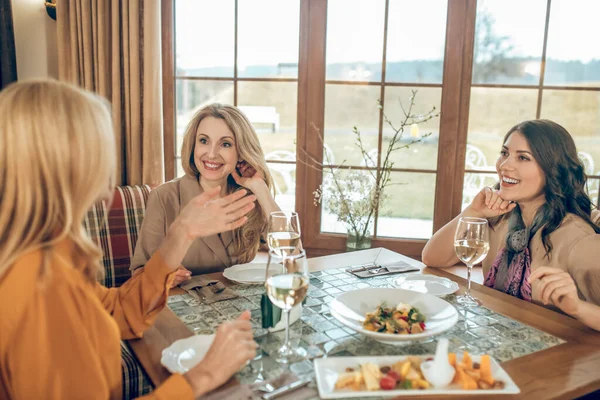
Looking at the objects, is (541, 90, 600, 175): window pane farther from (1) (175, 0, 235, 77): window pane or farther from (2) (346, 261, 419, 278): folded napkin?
(1) (175, 0, 235, 77): window pane

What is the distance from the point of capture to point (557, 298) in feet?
4.17

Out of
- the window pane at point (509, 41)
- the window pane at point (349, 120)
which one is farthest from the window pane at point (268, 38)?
the window pane at point (509, 41)

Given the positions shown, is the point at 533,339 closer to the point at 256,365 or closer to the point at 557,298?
the point at 557,298

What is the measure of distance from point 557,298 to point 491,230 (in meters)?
0.72

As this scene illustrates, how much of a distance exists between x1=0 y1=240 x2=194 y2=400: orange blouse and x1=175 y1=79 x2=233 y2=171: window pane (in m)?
2.39

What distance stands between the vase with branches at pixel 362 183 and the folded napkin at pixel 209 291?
151 cm

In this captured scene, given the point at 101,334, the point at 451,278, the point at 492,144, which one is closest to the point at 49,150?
the point at 101,334

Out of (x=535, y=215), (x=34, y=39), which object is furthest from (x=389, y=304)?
(x=34, y=39)

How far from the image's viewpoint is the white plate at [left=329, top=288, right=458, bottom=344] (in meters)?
1.12

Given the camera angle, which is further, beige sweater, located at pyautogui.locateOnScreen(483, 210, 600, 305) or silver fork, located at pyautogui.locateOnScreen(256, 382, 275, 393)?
beige sweater, located at pyautogui.locateOnScreen(483, 210, 600, 305)

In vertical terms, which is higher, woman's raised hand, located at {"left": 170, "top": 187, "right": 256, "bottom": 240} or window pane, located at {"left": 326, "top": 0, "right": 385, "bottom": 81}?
window pane, located at {"left": 326, "top": 0, "right": 385, "bottom": 81}

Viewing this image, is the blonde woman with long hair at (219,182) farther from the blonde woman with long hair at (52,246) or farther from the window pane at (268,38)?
the window pane at (268,38)

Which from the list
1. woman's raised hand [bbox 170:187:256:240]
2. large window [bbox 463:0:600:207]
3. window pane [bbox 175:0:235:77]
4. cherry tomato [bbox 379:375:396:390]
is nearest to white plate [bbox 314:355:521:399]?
cherry tomato [bbox 379:375:396:390]

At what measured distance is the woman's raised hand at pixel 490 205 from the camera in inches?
73.7
